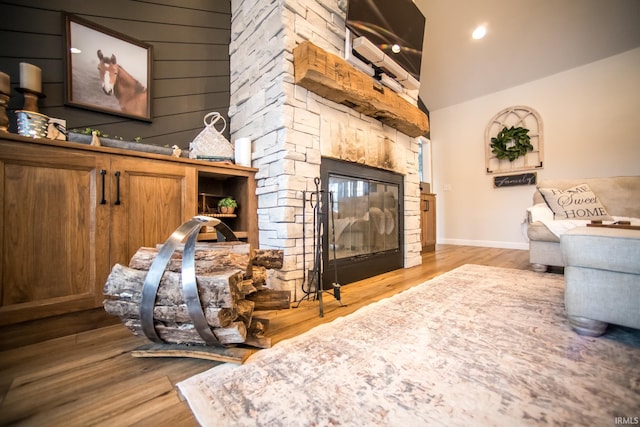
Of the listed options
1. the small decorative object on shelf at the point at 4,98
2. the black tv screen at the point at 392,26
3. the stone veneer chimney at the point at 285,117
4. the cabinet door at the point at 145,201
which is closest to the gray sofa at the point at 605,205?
the stone veneer chimney at the point at 285,117

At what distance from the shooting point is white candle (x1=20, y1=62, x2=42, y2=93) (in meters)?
1.37

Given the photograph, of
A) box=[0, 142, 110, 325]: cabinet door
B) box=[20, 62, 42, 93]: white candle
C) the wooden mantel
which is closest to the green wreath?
the wooden mantel

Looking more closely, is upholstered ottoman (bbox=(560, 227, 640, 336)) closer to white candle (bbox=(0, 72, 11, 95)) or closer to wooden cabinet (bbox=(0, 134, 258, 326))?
wooden cabinet (bbox=(0, 134, 258, 326))

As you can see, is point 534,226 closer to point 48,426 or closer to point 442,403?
point 442,403

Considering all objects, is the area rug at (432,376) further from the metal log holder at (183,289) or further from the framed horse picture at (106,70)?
the framed horse picture at (106,70)

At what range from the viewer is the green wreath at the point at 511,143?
3.80 m

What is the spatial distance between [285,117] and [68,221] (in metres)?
1.31

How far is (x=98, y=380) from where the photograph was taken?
86cm

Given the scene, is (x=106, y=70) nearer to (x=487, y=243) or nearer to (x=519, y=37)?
(x=519, y=37)

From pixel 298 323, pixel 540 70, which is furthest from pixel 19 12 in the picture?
pixel 540 70

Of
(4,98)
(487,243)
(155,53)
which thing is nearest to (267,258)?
(4,98)

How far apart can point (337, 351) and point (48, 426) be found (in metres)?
0.89

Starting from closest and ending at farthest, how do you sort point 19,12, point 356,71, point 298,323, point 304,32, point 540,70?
point 298,323, point 19,12, point 304,32, point 356,71, point 540,70

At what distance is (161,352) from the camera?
39.0 inches
